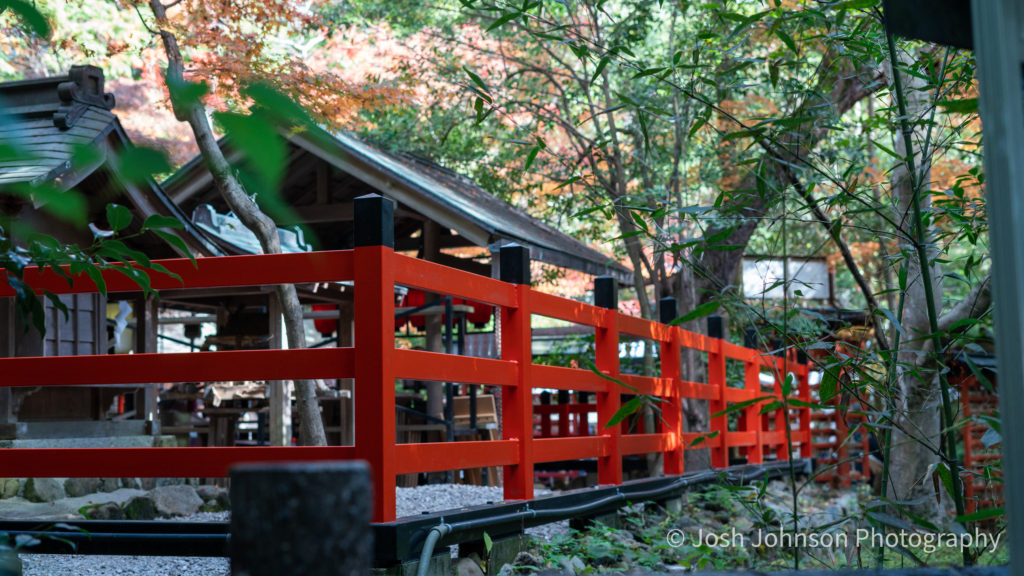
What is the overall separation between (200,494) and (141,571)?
9.06 feet

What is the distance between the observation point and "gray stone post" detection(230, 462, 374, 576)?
3.63 feet

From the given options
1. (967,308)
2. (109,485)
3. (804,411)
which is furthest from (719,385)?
(109,485)

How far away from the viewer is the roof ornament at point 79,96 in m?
6.34

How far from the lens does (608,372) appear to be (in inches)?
218

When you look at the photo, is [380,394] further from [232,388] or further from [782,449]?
[782,449]

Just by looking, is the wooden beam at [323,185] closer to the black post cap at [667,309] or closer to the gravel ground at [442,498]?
the gravel ground at [442,498]

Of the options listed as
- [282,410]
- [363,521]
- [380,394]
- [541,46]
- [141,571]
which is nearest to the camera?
[363,521]

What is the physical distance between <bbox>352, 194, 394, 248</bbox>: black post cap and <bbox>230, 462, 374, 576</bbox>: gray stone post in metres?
2.25

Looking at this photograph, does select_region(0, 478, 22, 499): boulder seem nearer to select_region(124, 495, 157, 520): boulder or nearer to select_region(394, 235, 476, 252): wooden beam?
select_region(124, 495, 157, 520): boulder

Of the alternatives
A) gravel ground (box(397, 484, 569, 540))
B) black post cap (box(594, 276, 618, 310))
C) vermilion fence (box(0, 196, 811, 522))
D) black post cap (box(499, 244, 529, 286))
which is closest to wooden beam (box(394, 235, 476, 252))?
gravel ground (box(397, 484, 569, 540))

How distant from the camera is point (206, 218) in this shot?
9164 mm

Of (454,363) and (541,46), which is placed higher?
(541,46)

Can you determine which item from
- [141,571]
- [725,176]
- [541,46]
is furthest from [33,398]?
[725,176]

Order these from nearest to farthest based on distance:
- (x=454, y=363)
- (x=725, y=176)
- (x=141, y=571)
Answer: (x=454, y=363)
(x=141, y=571)
(x=725, y=176)
